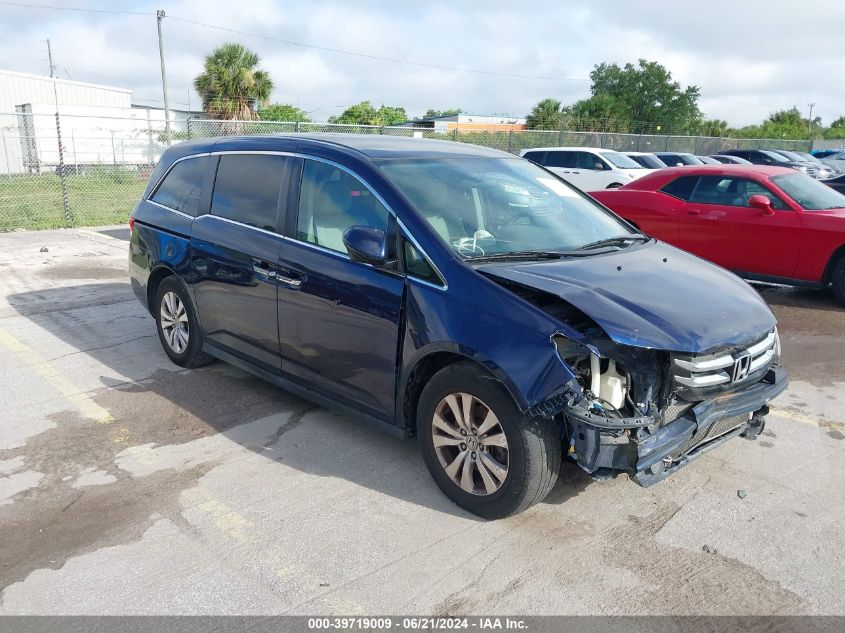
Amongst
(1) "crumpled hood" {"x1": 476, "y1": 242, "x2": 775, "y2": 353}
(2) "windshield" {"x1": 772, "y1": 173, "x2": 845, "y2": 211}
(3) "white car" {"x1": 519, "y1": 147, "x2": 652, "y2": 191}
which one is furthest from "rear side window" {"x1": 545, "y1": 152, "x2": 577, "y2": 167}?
(1) "crumpled hood" {"x1": 476, "y1": 242, "x2": 775, "y2": 353}

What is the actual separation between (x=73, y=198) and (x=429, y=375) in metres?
16.0

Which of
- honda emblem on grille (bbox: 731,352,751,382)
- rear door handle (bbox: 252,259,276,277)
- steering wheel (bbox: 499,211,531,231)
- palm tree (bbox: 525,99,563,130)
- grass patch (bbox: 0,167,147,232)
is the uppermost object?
palm tree (bbox: 525,99,563,130)

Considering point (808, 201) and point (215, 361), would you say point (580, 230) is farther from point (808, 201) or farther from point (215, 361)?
point (808, 201)

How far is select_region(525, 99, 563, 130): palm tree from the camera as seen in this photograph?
4853 centimetres

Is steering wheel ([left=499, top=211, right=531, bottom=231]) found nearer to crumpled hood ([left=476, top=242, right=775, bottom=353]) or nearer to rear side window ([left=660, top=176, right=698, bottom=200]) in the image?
crumpled hood ([left=476, top=242, right=775, bottom=353])

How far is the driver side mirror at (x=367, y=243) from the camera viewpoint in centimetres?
367

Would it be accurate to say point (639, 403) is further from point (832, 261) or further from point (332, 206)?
point (832, 261)

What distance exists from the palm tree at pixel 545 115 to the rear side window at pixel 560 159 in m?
30.3

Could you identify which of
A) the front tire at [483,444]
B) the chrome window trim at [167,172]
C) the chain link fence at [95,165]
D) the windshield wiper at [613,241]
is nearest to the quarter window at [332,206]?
the front tire at [483,444]

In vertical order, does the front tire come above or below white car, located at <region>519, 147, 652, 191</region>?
below

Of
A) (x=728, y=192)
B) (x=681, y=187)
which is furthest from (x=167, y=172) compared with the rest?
(x=728, y=192)

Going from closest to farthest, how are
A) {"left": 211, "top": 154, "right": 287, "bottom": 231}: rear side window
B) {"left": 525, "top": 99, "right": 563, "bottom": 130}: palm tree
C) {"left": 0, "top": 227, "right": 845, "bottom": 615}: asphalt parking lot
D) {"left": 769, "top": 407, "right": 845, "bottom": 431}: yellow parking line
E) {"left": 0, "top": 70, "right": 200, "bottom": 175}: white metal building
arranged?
{"left": 0, "top": 227, "right": 845, "bottom": 615}: asphalt parking lot, {"left": 211, "top": 154, "right": 287, "bottom": 231}: rear side window, {"left": 769, "top": 407, "right": 845, "bottom": 431}: yellow parking line, {"left": 0, "top": 70, "right": 200, "bottom": 175}: white metal building, {"left": 525, "top": 99, "right": 563, "bottom": 130}: palm tree

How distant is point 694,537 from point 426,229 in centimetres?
204

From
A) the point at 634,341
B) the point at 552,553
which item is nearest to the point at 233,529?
the point at 552,553
